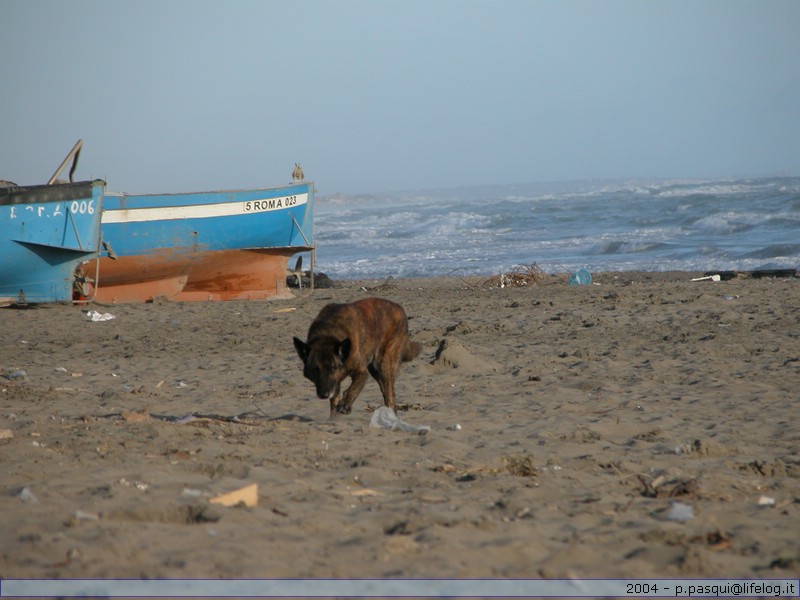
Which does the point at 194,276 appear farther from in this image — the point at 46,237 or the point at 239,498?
the point at 239,498

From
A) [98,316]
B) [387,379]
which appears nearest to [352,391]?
[387,379]

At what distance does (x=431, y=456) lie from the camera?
6.09 m

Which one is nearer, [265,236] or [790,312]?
[790,312]

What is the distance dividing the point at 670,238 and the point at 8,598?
30.2 m

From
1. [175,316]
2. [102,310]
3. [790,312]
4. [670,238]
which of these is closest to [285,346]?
[175,316]

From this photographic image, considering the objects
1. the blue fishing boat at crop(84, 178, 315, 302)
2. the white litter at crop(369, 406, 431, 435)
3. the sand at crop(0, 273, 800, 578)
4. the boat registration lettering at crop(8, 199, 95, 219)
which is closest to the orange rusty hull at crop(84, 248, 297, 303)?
the blue fishing boat at crop(84, 178, 315, 302)

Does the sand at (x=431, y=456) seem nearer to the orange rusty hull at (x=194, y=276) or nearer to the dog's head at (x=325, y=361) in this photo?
the dog's head at (x=325, y=361)

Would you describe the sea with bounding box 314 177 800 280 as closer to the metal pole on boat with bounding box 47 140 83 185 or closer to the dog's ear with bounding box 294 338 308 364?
the metal pole on boat with bounding box 47 140 83 185

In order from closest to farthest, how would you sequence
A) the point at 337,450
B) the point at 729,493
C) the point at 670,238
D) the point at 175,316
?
1. the point at 729,493
2. the point at 337,450
3. the point at 175,316
4. the point at 670,238

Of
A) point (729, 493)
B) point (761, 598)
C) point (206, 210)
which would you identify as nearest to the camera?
point (761, 598)

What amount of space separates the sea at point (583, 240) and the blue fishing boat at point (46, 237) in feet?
35.0

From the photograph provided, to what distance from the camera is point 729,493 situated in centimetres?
516

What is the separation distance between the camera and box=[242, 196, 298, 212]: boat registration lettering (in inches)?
750

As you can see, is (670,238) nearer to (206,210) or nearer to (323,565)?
(206,210)
